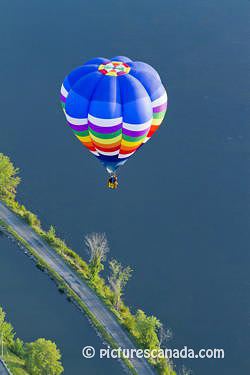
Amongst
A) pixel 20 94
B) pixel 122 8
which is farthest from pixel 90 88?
pixel 122 8

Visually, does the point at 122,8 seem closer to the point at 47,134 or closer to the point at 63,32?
the point at 63,32

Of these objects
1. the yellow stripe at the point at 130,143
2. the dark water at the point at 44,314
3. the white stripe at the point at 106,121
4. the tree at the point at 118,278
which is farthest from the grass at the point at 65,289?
the white stripe at the point at 106,121

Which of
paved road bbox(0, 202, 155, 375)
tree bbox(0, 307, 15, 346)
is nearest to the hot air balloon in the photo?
paved road bbox(0, 202, 155, 375)

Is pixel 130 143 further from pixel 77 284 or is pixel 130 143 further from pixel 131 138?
pixel 77 284

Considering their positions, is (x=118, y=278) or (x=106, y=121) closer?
(x=106, y=121)

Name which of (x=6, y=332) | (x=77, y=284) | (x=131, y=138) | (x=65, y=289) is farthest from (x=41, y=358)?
(x=131, y=138)

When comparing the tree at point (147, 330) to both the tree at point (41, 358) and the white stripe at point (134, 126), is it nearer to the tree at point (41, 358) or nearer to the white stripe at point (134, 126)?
the tree at point (41, 358)
